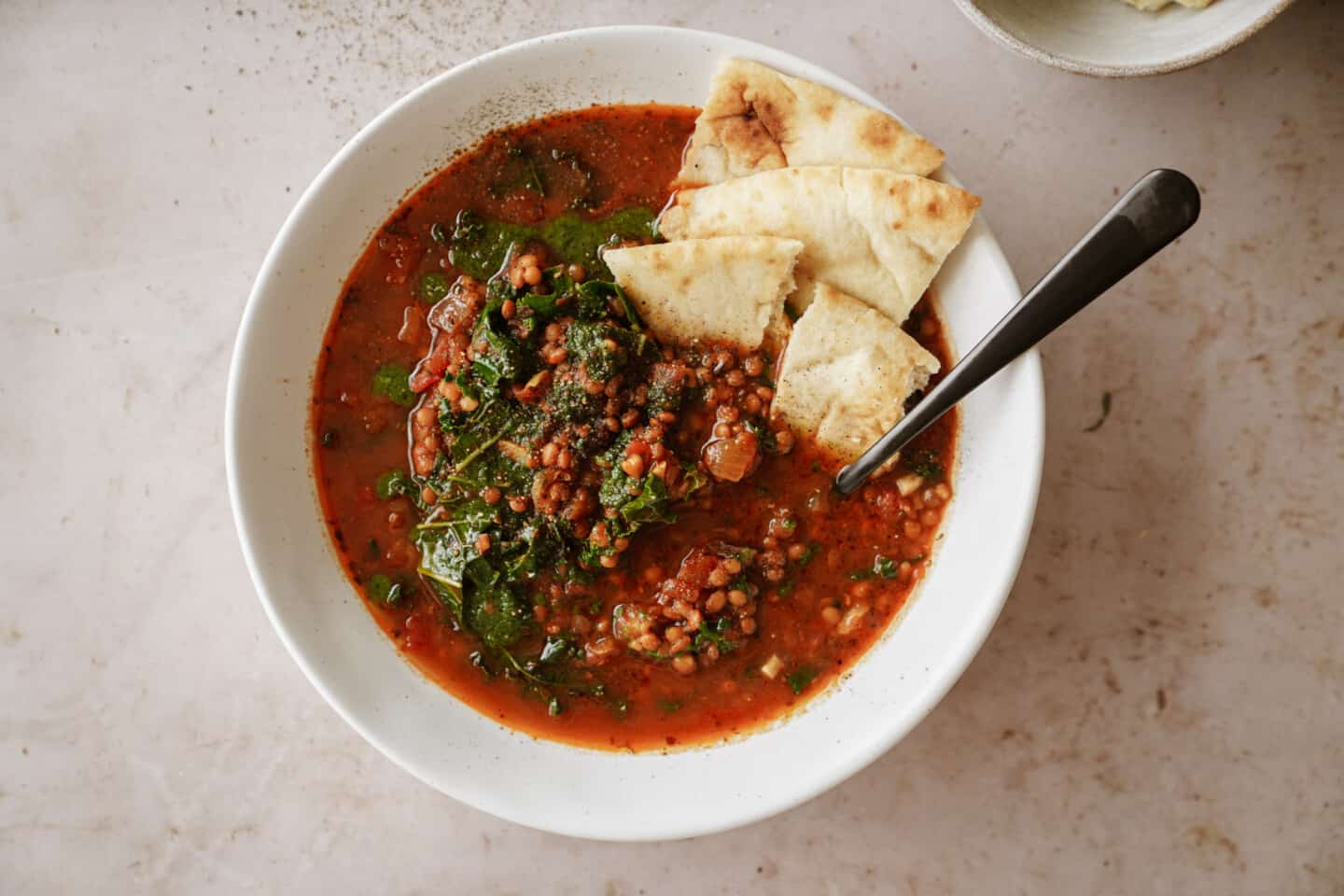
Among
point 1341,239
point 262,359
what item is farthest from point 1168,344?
point 262,359

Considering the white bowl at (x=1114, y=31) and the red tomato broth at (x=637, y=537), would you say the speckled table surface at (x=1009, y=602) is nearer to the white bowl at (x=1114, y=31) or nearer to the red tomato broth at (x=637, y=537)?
the white bowl at (x=1114, y=31)

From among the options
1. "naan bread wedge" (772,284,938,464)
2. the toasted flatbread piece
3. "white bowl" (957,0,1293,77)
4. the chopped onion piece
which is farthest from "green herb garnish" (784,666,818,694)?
the toasted flatbread piece

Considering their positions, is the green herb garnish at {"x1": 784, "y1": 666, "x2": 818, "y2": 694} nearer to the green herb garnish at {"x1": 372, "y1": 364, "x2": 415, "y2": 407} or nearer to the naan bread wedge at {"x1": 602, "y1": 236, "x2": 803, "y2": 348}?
the naan bread wedge at {"x1": 602, "y1": 236, "x2": 803, "y2": 348}

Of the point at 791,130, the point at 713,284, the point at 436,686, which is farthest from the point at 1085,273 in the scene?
the point at 436,686

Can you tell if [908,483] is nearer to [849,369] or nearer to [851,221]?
[849,369]

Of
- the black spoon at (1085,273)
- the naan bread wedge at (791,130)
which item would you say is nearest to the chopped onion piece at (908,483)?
the black spoon at (1085,273)

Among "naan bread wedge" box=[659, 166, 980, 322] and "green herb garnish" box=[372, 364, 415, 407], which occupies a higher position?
"naan bread wedge" box=[659, 166, 980, 322]

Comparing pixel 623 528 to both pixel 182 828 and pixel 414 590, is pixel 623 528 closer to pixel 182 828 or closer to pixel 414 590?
pixel 414 590
